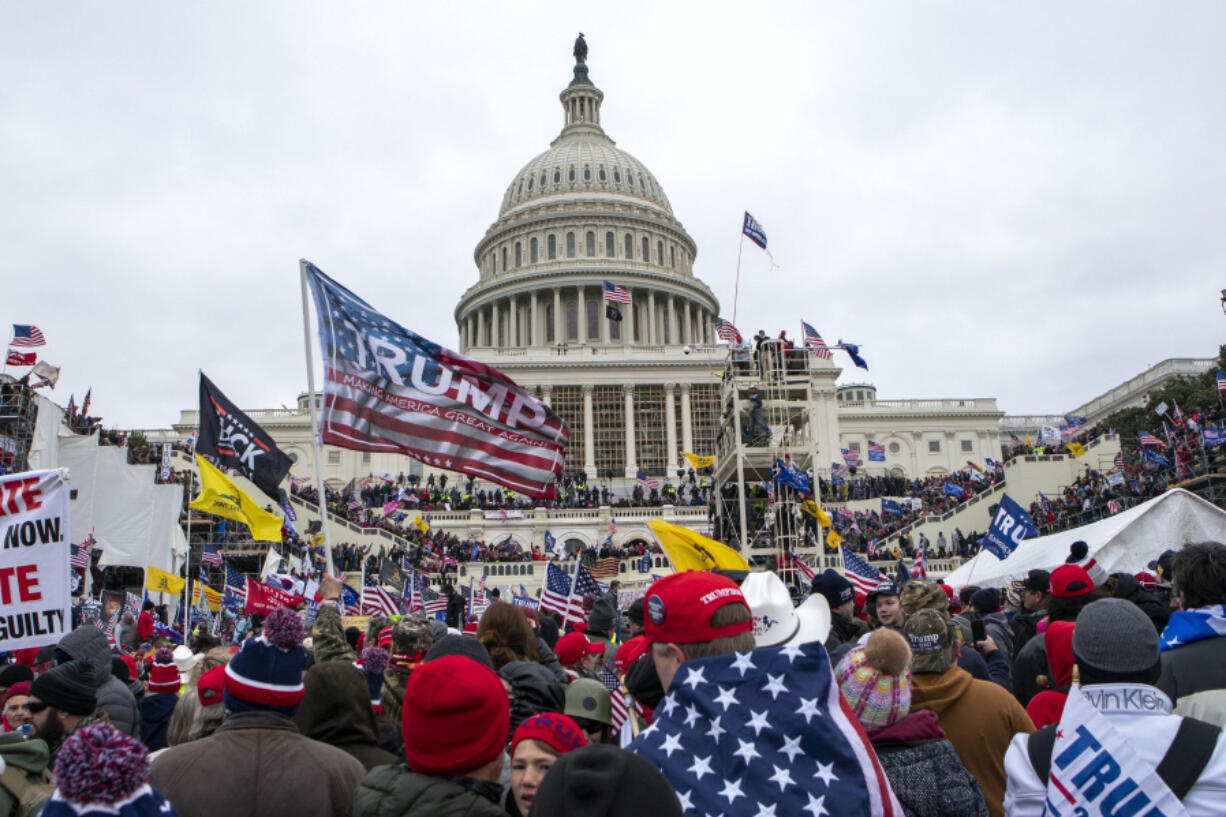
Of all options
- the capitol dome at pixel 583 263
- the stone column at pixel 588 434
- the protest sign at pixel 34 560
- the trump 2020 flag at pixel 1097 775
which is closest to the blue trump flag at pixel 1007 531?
the protest sign at pixel 34 560

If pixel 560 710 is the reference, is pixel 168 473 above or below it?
above

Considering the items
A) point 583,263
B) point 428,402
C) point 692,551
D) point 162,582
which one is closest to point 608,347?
point 583,263

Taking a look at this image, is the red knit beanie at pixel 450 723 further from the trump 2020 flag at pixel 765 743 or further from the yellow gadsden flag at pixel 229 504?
the yellow gadsden flag at pixel 229 504

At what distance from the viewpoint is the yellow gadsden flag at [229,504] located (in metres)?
14.2

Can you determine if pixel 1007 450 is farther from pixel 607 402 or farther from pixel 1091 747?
pixel 1091 747

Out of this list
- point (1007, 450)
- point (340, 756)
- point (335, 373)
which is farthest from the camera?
point (1007, 450)

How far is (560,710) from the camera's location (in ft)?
17.5

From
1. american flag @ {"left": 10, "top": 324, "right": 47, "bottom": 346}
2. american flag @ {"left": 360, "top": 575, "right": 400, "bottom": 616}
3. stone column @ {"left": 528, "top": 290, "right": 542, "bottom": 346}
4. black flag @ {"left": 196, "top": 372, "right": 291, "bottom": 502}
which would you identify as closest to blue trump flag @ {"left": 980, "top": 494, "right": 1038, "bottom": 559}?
american flag @ {"left": 360, "top": 575, "right": 400, "bottom": 616}

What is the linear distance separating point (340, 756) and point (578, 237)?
88.1 m

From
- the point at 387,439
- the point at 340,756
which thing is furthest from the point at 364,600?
the point at 340,756

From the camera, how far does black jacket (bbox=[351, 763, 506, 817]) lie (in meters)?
3.23

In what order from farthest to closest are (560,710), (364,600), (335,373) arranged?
(364,600) < (335,373) < (560,710)

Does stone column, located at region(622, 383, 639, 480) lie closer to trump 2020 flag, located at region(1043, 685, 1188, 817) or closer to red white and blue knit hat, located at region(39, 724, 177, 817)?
trump 2020 flag, located at region(1043, 685, 1188, 817)

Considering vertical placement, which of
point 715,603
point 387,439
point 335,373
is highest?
point 335,373
